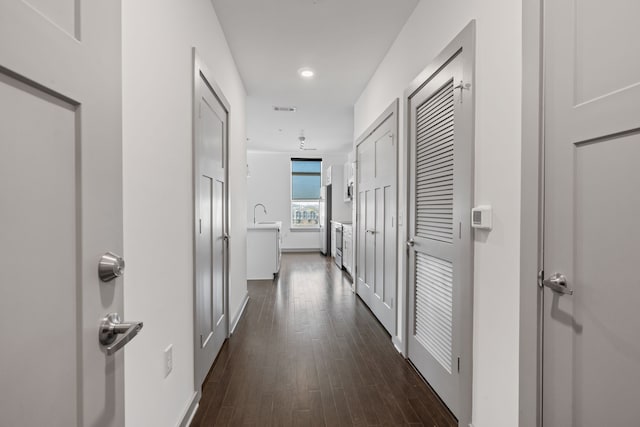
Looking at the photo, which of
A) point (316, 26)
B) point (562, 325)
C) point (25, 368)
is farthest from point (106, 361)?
point (316, 26)

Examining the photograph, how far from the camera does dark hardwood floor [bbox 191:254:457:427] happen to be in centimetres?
191

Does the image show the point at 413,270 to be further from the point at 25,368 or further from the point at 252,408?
the point at 25,368

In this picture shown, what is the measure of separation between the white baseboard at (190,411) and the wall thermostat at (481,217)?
1873 mm

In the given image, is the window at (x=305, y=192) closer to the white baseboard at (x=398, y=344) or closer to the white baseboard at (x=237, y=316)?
the white baseboard at (x=237, y=316)

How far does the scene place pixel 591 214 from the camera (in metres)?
1.00

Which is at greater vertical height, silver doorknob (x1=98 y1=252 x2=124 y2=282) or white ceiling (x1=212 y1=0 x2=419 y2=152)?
white ceiling (x1=212 y1=0 x2=419 y2=152)

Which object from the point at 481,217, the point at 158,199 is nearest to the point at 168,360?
the point at 158,199

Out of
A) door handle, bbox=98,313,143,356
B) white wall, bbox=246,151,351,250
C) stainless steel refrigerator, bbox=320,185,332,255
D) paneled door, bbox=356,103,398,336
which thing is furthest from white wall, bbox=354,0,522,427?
white wall, bbox=246,151,351,250

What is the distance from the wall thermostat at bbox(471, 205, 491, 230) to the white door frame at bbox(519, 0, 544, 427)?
0.24 metres

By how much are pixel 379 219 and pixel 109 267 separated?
9.75 feet

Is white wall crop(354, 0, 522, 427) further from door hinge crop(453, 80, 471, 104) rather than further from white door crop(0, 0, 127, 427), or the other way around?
white door crop(0, 0, 127, 427)

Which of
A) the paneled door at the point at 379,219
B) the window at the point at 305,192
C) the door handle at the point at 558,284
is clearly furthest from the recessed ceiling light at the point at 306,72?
the window at the point at 305,192

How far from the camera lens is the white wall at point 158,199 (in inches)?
48.7

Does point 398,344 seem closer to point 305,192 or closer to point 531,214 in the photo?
point 531,214
